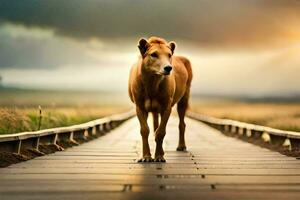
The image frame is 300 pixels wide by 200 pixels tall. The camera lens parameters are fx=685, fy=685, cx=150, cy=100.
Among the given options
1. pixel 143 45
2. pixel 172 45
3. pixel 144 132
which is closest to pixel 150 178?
pixel 144 132

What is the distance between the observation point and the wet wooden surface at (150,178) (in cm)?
611

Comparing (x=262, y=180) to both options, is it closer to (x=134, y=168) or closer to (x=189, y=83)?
(x=134, y=168)

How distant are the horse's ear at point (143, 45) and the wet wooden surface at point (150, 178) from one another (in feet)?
5.23

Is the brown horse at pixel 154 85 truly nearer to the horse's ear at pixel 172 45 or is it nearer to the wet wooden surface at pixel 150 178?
the horse's ear at pixel 172 45

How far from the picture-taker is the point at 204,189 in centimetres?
647

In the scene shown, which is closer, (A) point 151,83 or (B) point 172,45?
(A) point 151,83

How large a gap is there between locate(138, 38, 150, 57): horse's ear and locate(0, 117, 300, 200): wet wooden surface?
1595mm

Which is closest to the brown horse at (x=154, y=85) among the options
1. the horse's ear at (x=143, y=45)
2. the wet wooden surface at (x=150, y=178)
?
the horse's ear at (x=143, y=45)

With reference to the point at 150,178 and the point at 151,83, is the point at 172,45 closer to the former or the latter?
the point at 151,83

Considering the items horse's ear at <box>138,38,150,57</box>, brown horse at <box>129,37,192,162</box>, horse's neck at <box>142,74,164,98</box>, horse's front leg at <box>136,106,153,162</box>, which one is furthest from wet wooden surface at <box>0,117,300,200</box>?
horse's ear at <box>138,38,150,57</box>

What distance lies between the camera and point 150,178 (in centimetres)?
745

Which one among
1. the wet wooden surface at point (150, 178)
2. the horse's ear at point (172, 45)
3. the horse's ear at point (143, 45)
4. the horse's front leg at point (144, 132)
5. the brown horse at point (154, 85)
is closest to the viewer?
the wet wooden surface at point (150, 178)

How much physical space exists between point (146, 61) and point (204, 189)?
3.75 meters

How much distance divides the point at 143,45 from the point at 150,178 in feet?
9.88
